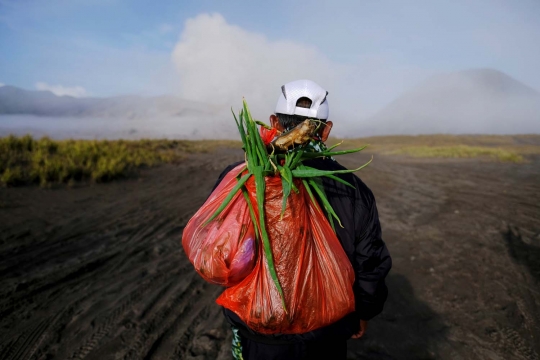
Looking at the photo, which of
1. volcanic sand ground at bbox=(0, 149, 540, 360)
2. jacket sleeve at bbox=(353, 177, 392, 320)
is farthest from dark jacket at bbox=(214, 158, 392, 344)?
volcanic sand ground at bbox=(0, 149, 540, 360)

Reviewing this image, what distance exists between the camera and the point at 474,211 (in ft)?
23.4

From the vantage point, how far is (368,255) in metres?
1.52

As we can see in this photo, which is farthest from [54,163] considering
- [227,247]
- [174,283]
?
[227,247]

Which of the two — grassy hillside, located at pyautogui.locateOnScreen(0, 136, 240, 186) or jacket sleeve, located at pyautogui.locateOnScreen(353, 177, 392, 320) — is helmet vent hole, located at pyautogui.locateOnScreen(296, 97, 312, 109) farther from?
grassy hillside, located at pyautogui.locateOnScreen(0, 136, 240, 186)

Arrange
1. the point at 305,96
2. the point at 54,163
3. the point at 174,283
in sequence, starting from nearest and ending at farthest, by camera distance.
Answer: the point at 305,96
the point at 174,283
the point at 54,163

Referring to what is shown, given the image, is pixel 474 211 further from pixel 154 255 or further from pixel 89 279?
pixel 89 279

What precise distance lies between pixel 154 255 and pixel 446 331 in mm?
3645

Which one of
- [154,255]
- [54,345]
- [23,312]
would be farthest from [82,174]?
[54,345]

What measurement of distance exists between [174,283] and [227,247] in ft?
10.2

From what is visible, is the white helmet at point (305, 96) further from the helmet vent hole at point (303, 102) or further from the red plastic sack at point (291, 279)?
the red plastic sack at point (291, 279)

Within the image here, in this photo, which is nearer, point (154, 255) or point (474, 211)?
point (154, 255)

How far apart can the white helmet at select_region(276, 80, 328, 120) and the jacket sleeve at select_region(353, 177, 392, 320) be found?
36 centimetres

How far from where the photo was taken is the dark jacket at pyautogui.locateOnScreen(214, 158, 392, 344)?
56.2 inches

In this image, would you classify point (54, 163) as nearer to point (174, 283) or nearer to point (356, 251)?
point (174, 283)
